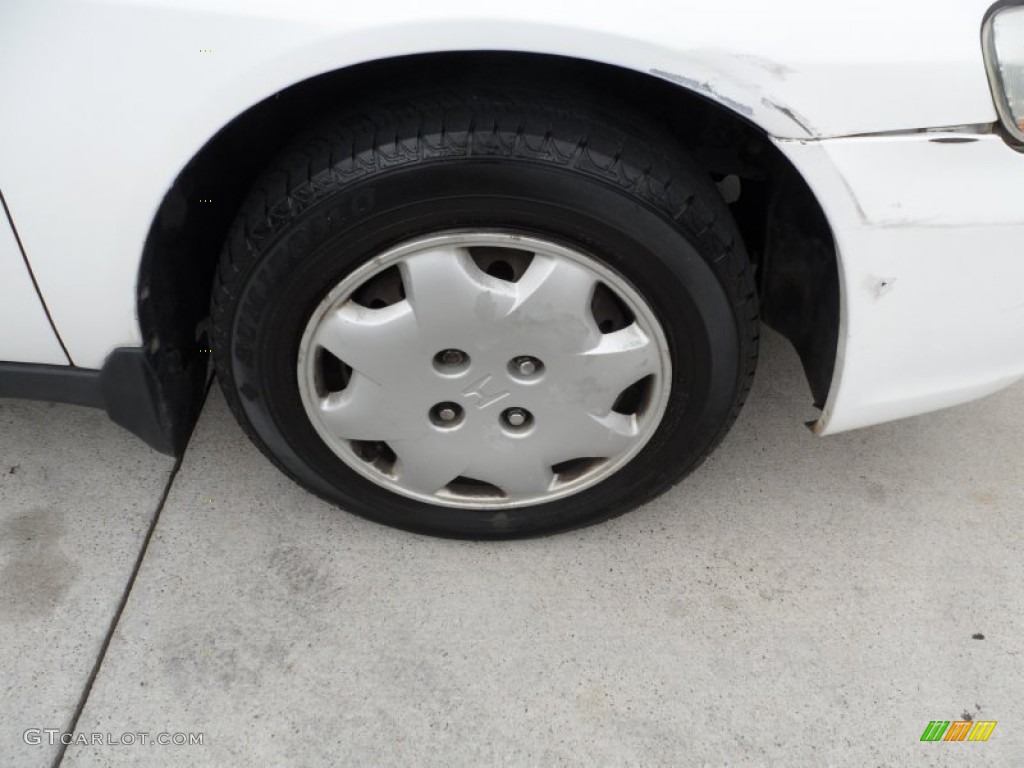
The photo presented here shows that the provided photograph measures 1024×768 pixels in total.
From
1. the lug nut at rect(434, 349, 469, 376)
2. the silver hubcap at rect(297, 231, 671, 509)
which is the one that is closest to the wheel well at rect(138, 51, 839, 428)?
the silver hubcap at rect(297, 231, 671, 509)

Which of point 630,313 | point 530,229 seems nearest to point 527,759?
point 630,313

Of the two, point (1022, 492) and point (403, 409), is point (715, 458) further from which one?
point (403, 409)

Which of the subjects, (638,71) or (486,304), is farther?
(486,304)

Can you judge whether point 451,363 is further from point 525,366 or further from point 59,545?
point 59,545

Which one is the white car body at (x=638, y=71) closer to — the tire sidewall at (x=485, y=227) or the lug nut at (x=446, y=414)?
the tire sidewall at (x=485, y=227)

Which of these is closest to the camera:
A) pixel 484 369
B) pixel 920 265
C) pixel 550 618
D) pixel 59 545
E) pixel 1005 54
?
pixel 1005 54

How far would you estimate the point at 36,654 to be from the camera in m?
1.68

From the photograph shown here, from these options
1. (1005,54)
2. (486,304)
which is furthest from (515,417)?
(1005,54)

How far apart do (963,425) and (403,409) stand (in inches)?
58.4

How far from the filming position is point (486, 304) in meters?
1.47

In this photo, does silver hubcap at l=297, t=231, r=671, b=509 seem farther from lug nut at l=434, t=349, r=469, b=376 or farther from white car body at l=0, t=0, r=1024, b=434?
white car body at l=0, t=0, r=1024, b=434

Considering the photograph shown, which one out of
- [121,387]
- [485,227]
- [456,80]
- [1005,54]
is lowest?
[121,387]

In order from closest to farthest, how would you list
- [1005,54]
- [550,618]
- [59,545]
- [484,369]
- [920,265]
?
[1005,54], [920,265], [484,369], [550,618], [59,545]

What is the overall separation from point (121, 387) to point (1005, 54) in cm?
160
